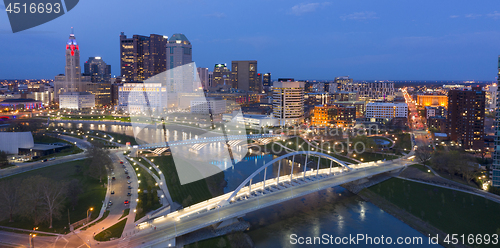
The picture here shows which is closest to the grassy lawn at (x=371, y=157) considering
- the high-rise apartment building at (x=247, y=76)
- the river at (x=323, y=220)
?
the river at (x=323, y=220)

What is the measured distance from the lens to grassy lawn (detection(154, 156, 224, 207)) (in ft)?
46.1

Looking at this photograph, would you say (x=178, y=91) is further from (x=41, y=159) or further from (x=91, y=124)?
(x=41, y=159)

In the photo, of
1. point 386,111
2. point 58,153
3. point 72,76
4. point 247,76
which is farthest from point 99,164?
point 247,76

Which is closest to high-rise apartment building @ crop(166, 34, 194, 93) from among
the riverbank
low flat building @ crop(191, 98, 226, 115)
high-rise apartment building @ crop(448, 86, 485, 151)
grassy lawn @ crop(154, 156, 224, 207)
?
low flat building @ crop(191, 98, 226, 115)

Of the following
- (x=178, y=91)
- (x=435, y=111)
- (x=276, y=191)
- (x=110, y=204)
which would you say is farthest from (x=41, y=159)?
(x=178, y=91)

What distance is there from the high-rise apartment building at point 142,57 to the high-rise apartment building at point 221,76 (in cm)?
1548

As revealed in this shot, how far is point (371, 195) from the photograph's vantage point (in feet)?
51.2

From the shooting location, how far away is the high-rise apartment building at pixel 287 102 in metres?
36.2

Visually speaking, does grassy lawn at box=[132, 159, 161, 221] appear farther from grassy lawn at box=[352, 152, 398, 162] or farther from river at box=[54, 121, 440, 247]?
grassy lawn at box=[352, 152, 398, 162]

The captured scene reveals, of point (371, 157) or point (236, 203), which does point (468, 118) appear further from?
point (236, 203)

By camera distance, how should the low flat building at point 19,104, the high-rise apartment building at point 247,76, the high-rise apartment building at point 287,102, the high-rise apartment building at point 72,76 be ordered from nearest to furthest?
the high-rise apartment building at point 287,102
the low flat building at point 19,104
the high-rise apartment building at point 72,76
the high-rise apartment building at point 247,76

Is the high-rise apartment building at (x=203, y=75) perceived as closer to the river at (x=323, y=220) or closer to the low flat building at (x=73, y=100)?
the low flat building at (x=73, y=100)

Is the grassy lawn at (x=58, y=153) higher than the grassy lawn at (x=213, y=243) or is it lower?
higher

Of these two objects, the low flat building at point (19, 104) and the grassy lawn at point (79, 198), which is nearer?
the grassy lawn at point (79, 198)
